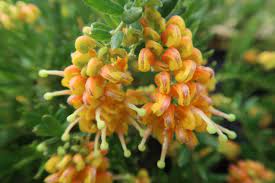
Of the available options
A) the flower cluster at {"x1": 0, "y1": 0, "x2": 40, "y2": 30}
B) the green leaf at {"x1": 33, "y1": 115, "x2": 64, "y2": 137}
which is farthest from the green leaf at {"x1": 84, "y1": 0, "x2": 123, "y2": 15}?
the flower cluster at {"x1": 0, "y1": 0, "x2": 40, "y2": 30}

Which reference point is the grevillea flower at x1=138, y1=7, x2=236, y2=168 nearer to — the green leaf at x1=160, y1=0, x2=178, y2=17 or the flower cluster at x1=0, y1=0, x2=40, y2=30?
the green leaf at x1=160, y1=0, x2=178, y2=17

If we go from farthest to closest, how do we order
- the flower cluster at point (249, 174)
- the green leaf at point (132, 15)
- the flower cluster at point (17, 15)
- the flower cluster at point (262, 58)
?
the flower cluster at point (262, 58), the flower cluster at point (249, 174), the flower cluster at point (17, 15), the green leaf at point (132, 15)

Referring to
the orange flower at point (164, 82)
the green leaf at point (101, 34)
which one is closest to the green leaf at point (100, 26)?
the green leaf at point (101, 34)

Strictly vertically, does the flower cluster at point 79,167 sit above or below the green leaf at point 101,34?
below

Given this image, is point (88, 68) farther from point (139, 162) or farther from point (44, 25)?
point (44, 25)

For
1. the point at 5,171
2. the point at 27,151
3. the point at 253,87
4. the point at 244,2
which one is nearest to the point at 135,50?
the point at 27,151

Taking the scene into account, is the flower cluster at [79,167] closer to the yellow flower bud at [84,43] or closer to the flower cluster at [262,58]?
the yellow flower bud at [84,43]
